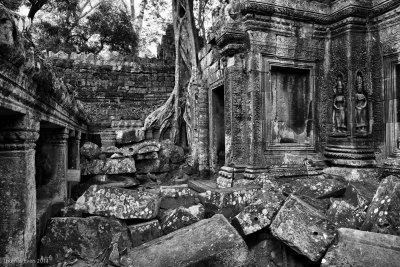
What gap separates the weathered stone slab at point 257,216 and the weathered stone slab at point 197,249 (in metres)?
0.33

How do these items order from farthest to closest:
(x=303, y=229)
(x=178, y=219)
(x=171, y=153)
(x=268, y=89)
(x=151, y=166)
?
(x=171, y=153), (x=151, y=166), (x=268, y=89), (x=178, y=219), (x=303, y=229)

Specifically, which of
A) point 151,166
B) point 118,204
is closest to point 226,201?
point 118,204

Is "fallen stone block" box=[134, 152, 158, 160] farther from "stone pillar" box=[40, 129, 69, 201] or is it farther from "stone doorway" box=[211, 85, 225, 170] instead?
"stone pillar" box=[40, 129, 69, 201]

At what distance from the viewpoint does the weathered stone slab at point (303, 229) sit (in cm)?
284

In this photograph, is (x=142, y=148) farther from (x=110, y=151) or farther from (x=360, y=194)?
(x=360, y=194)

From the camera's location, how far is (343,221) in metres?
3.38

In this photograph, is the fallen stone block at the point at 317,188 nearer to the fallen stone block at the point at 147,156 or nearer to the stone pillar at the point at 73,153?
the fallen stone block at the point at 147,156

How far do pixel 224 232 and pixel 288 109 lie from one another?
3.00m

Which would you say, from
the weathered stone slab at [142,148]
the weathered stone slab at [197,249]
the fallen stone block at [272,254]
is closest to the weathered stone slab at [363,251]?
the fallen stone block at [272,254]

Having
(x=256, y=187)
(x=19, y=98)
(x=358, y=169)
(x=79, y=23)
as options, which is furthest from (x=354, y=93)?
(x=79, y=23)

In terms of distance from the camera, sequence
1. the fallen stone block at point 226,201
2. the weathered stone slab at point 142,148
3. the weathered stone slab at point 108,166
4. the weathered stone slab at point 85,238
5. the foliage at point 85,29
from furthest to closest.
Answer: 1. the foliage at point 85,29
2. the weathered stone slab at point 142,148
3. the weathered stone slab at point 108,166
4. the fallen stone block at point 226,201
5. the weathered stone slab at point 85,238

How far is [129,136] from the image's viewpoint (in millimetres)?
7840

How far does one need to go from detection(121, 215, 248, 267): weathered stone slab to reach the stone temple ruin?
0.01 metres

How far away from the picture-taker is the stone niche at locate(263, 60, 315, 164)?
4.84 meters
